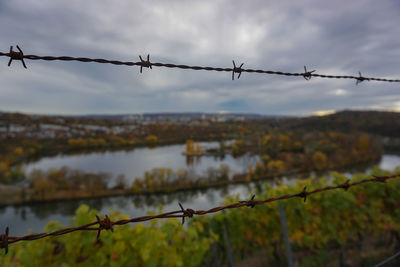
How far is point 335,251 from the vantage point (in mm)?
4484

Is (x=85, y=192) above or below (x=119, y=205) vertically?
above

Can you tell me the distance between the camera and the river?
51.7 feet

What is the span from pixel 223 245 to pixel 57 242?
9.80 ft

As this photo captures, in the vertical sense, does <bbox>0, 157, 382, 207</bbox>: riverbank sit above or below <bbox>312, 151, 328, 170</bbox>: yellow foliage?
below

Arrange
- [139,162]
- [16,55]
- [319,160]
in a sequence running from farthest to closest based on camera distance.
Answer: [139,162], [319,160], [16,55]

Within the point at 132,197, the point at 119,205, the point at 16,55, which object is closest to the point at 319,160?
the point at 132,197

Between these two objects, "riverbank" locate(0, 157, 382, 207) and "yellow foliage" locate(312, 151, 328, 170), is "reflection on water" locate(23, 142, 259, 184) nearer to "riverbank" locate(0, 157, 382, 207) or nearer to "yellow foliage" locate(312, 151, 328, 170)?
"riverbank" locate(0, 157, 382, 207)

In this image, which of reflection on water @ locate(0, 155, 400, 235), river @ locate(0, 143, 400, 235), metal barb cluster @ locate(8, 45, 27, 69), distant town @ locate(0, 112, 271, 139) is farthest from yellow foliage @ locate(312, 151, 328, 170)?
metal barb cluster @ locate(8, 45, 27, 69)

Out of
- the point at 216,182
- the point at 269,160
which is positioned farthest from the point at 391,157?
the point at 216,182

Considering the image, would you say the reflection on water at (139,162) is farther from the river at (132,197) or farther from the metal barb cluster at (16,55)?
the metal barb cluster at (16,55)

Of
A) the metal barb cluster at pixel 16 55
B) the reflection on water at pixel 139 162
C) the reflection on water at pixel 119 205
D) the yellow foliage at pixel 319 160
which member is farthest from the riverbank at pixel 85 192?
the metal barb cluster at pixel 16 55

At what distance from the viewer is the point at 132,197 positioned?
1991 centimetres

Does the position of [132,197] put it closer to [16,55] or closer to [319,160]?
[319,160]

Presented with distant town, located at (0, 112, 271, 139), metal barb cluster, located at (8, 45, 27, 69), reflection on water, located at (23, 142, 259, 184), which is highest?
metal barb cluster, located at (8, 45, 27, 69)
